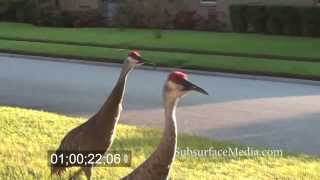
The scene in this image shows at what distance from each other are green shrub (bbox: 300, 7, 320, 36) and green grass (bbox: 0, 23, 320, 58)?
2.93 feet

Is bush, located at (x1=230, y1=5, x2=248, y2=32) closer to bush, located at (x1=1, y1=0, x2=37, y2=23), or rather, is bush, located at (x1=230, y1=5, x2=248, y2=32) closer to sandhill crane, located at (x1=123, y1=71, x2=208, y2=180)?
bush, located at (x1=1, y1=0, x2=37, y2=23)

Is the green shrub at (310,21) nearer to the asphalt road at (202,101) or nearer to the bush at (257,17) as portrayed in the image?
the bush at (257,17)

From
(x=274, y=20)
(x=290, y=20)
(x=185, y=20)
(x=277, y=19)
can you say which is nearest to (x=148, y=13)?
(x=185, y=20)

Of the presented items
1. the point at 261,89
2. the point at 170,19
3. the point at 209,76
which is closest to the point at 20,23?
the point at 170,19

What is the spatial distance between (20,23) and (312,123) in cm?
2838

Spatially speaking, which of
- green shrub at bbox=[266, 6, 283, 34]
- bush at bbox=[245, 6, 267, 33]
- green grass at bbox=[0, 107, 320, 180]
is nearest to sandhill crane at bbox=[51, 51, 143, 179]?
green grass at bbox=[0, 107, 320, 180]

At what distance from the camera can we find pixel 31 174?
22.9 feet

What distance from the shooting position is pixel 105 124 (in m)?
5.54

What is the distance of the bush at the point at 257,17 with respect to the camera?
99.3 ft

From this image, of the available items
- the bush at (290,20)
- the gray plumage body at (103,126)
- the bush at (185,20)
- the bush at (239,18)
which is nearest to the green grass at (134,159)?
the gray plumage body at (103,126)

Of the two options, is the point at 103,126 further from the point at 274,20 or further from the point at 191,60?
the point at 274,20

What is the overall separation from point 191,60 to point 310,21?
28.8 feet

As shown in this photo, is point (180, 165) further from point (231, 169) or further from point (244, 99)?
point (244, 99)

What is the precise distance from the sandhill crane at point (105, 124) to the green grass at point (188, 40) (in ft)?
57.5
